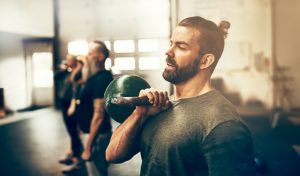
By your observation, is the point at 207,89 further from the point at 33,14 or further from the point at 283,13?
the point at 33,14

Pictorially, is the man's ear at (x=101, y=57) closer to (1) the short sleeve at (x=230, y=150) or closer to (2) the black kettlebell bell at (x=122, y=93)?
(2) the black kettlebell bell at (x=122, y=93)

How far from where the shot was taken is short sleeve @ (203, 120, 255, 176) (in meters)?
1.11

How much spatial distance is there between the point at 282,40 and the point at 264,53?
54 cm

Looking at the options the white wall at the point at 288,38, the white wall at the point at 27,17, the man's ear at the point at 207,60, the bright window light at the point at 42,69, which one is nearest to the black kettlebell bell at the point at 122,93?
the man's ear at the point at 207,60

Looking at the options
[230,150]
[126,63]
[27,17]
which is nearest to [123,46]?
[126,63]

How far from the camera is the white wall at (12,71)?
843cm

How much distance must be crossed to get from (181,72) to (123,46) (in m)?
7.64

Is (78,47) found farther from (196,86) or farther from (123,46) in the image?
(196,86)

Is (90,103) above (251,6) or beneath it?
beneath

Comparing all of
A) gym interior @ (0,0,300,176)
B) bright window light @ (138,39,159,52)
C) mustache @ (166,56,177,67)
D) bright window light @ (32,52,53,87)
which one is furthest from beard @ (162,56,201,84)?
bright window light @ (32,52,53,87)

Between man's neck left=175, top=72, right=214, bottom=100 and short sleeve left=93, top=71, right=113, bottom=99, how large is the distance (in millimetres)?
1663

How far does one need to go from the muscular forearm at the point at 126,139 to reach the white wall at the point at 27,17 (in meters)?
7.21

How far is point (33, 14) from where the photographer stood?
9.04m

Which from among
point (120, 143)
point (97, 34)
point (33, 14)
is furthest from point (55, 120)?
point (120, 143)
